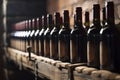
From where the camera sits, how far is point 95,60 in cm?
124

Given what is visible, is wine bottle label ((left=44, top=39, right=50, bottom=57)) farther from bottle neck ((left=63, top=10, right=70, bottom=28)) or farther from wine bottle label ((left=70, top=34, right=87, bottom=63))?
wine bottle label ((left=70, top=34, right=87, bottom=63))

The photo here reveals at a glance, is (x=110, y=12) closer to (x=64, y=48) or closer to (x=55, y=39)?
(x=64, y=48)

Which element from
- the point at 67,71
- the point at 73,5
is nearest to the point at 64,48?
the point at 67,71

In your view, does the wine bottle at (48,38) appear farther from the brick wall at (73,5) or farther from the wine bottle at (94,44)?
the wine bottle at (94,44)

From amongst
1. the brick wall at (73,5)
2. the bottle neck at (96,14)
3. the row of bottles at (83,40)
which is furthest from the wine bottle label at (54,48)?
the bottle neck at (96,14)

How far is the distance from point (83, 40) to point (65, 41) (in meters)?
0.14

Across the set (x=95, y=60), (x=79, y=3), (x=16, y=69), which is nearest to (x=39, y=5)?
(x=16, y=69)

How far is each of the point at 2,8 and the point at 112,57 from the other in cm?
344

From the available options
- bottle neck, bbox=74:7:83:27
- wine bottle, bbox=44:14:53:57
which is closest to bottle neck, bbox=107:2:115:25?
bottle neck, bbox=74:7:83:27

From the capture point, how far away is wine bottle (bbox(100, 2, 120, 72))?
1121mm

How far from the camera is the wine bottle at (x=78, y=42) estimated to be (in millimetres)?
1402

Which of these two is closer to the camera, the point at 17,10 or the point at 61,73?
the point at 61,73

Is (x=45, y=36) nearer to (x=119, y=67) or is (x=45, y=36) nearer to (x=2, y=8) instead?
(x=119, y=67)

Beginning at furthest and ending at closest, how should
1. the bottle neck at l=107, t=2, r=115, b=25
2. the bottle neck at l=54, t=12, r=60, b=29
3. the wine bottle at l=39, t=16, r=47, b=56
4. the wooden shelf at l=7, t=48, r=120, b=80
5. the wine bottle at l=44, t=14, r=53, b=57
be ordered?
the wine bottle at l=39, t=16, r=47, b=56 < the wine bottle at l=44, t=14, r=53, b=57 < the bottle neck at l=54, t=12, r=60, b=29 < the bottle neck at l=107, t=2, r=115, b=25 < the wooden shelf at l=7, t=48, r=120, b=80
